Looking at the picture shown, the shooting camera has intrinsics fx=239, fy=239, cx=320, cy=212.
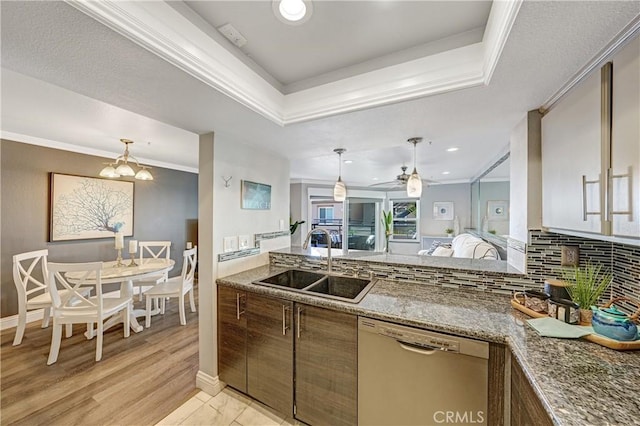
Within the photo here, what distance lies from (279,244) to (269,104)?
1.54 meters

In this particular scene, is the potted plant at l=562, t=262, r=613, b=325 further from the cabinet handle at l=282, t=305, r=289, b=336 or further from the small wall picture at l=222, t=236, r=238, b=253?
the small wall picture at l=222, t=236, r=238, b=253

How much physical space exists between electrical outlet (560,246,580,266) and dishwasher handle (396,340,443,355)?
1.04 metres

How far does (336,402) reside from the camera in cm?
146

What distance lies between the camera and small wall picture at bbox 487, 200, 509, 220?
263cm

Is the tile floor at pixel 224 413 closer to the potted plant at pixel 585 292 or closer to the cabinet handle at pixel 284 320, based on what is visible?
the cabinet handle at pixel 284 320

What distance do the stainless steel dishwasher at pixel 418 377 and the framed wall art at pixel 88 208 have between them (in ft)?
13.9

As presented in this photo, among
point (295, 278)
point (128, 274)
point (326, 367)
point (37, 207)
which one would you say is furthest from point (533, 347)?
point (37, 207)

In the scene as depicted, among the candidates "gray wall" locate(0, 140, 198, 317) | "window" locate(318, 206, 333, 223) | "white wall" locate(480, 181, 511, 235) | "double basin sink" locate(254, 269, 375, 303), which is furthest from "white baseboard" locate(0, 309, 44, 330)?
"window" locate(318, 206, 333, 223)

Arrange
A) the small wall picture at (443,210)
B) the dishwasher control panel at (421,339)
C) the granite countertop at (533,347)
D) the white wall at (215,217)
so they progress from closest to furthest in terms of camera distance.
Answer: the granite countertop at (533,347) < the dishwasher control panel at (421,339) < the white wall at (215,217) < the small wall picture at (443,210)

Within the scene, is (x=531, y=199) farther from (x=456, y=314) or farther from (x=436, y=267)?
(x=456, y=314)

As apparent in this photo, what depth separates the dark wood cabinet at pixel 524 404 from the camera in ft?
2.60

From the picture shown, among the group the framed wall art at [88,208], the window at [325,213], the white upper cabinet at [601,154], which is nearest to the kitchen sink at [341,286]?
the white upper cabinet at [601,154]

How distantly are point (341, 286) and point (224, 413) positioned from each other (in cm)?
124

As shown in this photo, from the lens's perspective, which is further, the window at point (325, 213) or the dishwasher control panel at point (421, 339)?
the window at point (325, 213)
